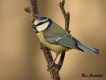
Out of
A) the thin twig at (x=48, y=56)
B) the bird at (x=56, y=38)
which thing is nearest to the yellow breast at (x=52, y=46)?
the bird at (x=56, y=38)

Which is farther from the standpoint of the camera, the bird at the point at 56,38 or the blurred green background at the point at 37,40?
the blurred green background at the point at 37,40

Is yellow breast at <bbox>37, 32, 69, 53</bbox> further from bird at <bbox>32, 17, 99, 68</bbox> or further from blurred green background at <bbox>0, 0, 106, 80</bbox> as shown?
blurred green background at <bbox>0, 0, 106, 80</bbox>

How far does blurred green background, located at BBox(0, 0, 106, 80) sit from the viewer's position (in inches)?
103

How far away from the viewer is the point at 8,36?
8.90 ft

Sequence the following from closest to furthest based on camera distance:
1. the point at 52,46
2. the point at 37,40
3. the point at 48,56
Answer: the point at 48,56 < the point at 52,46 < the point at 37,40

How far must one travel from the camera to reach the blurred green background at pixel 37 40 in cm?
263

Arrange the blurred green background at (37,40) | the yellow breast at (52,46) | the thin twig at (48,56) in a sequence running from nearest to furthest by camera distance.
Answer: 1. the thin twig at (48,56)
2. the yellow breast at (52,46)
3. the blurred green background at (37,40)

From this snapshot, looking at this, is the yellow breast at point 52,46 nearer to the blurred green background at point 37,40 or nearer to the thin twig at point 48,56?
the thin twig at point 48,56

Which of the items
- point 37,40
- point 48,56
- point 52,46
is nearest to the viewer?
point 48,56

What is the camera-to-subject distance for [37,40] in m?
2.68

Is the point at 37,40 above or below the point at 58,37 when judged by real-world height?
below

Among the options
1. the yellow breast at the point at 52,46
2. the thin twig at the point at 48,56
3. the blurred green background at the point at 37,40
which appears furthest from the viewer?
the blurred green background at the point at 37,40

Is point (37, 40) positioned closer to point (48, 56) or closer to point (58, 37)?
point (58, 37)

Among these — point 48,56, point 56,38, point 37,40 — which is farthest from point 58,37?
point 37,40
